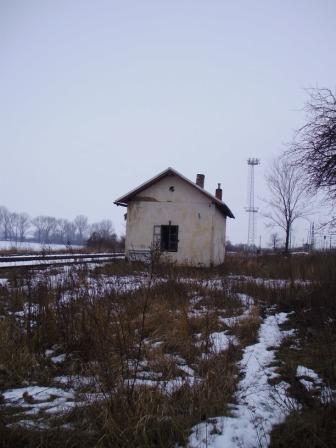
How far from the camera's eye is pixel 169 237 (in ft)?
67.8

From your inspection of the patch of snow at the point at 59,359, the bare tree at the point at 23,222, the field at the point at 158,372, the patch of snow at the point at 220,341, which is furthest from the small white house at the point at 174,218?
the bare tree at the point at 23,222

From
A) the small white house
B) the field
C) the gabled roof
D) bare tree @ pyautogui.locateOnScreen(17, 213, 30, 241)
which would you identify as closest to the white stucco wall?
the small white house

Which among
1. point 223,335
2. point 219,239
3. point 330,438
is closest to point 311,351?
point 223,335

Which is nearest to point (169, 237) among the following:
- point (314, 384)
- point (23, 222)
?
point (314, 384)

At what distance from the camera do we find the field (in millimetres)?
3176

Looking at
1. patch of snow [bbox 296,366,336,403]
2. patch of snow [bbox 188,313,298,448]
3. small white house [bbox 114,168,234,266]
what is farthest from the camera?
small white house [bbox 114,168,234,266]

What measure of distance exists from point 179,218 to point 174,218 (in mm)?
284

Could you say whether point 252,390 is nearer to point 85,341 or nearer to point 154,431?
point 154,431

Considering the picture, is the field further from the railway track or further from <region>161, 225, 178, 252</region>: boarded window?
<region>161, 225, 178, 252</region>: boarded window

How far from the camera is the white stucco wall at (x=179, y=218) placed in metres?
20.0

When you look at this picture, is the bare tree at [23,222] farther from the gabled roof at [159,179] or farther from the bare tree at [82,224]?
the gabled roof at [159,179]

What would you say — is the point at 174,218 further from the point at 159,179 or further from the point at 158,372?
the point at 158,372

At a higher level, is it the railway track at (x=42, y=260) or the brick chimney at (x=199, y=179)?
the brick chimney at (x=199, y=179)

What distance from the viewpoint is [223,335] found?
262 inches
